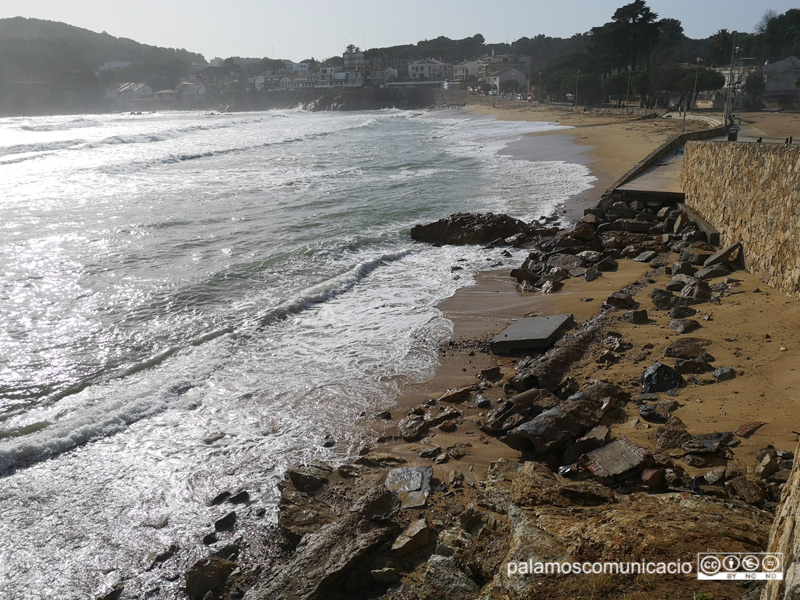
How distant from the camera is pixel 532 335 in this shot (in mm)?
8227

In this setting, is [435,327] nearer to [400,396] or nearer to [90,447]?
[400,396]

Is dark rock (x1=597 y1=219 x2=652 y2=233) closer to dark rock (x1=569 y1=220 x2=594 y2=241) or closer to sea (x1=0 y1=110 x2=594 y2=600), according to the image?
dark rock (x1=569 y1=220 x2=594 y2=241)

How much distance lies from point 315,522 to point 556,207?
602 inches

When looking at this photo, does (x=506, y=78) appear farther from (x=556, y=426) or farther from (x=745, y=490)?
(x=745, y=490)

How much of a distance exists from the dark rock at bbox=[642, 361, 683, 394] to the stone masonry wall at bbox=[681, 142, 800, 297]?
2.63 m

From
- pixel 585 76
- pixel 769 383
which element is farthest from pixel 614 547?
pixel 585 76

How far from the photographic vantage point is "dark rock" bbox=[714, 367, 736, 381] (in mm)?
6051

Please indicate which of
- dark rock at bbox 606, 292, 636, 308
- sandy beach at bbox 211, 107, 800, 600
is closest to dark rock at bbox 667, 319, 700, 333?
sandy beach at bbox 211, 107, 800, 600

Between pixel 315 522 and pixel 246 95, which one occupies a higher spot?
pixel 246 95

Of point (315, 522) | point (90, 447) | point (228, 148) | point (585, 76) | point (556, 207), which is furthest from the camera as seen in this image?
point (585, 76)

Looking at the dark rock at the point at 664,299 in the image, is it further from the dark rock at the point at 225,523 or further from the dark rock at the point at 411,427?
the dark rock at the point at 225,523

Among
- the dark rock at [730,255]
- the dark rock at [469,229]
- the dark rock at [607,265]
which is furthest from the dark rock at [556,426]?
the dark rock at [469,229]

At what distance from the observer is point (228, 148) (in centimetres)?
4212

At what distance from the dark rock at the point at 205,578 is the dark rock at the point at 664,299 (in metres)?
6.65
